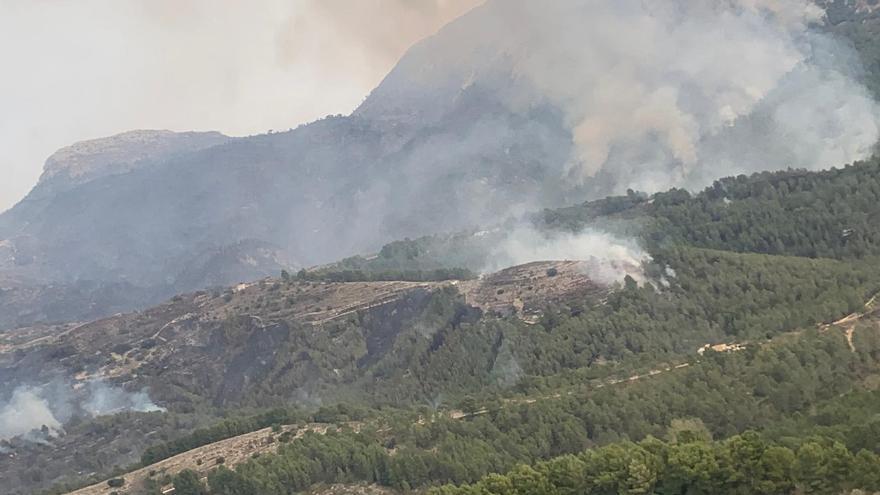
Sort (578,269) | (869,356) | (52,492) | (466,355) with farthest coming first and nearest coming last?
(578,269) < (466,355) < (52,492) < (869,356)

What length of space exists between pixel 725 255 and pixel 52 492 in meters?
116

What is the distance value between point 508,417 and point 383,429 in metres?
18.0

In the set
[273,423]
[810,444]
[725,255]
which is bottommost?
[810,444]

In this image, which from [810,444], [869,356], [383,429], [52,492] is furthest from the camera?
A: [52,492]

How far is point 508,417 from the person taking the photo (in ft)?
379

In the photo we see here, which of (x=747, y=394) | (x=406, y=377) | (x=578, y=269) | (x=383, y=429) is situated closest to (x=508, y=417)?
(x=383, y=429)

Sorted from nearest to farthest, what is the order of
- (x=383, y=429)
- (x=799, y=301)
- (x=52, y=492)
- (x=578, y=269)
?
(x=383, y=429)
(x=52, y=492)
(x=799, y=301)
(x=578, y=269)

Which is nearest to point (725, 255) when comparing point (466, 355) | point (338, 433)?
point (466, 355)

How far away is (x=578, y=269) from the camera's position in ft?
580

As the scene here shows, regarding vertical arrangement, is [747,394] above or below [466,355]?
below

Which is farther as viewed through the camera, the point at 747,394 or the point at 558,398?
the point at 558,398

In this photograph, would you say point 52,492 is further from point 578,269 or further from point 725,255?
point 725,255

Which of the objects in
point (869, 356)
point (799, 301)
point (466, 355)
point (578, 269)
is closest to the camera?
point (869, 356)

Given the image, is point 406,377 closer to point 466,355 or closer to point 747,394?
point 466,355
